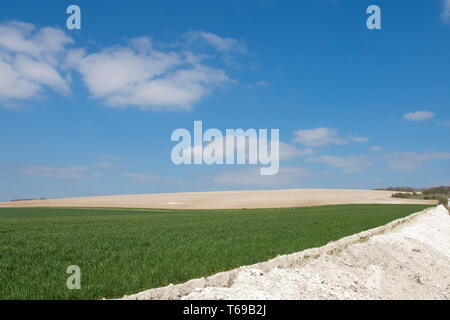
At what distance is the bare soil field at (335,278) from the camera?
24.0ft

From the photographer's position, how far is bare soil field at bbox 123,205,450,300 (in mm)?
7320

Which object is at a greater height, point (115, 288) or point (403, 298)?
point (115, 288)

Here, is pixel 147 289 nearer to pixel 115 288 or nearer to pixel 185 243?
pixel 115 288

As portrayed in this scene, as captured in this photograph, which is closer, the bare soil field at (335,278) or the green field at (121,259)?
the bare soil field at (335,278)

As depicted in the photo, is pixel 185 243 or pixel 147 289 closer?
pixel 147 289

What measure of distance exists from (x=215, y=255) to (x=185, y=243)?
3.00 meters

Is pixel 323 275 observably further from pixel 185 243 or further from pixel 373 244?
pixel 185 243

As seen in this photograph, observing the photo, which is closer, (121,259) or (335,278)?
(335,278)

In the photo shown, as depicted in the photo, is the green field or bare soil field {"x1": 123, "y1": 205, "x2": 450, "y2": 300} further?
the green field

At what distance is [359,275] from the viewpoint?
9344 millimetres

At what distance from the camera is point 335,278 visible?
8711 millimetres
